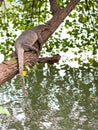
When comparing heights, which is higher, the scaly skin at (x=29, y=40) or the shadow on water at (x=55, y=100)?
the scaly skin at (x=29, y=40)

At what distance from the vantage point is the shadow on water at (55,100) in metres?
9.28

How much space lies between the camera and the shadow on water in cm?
928

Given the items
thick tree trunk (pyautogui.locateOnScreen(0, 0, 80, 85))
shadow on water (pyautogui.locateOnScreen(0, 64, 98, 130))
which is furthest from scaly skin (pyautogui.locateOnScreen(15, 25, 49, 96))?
shadow on water (pyautogui.locateOnScreen(0, 64, 98, 130))

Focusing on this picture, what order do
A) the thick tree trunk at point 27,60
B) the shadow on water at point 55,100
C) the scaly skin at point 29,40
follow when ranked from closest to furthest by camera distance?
the thick tree trunk at point 27,60
the scaly skin at point 29,40
the shadow on water at point 55,100

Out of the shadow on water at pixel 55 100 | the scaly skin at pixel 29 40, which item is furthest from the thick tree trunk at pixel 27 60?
the shadow on water at pixel 55 100

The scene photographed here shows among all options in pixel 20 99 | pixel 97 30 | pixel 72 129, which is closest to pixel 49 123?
pixel 72 129

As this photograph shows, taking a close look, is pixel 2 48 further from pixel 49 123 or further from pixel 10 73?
pixel 10 73

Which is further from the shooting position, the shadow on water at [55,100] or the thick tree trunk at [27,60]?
the shadow on water at [55,100]

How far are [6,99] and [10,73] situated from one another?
7332 millimetres

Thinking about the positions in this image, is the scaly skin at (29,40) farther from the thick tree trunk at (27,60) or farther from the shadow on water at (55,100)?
the shadow on water at (55,100)

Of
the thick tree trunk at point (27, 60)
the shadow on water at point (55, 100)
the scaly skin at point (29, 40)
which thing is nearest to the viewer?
the thick tree trunk at point (27, 60)

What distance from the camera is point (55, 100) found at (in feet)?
36.4

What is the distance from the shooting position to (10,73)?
12.7 feet

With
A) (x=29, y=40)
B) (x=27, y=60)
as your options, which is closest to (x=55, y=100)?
(x=29, y=40)
